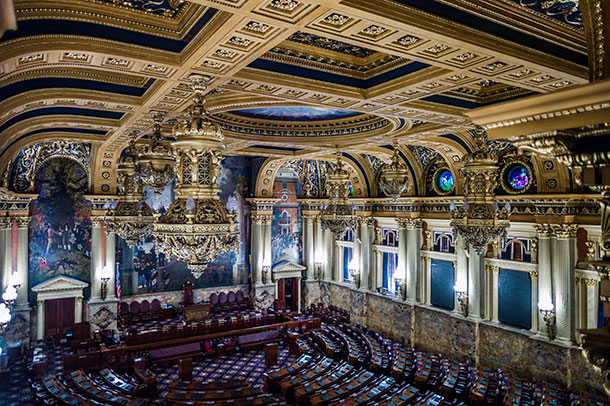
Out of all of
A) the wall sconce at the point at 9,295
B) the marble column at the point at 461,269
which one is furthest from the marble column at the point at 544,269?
the wall sconce at the point at 9,295

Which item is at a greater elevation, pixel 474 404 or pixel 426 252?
pixel 426 252

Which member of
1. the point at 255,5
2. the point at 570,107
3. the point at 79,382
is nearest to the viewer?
the point at 570,107

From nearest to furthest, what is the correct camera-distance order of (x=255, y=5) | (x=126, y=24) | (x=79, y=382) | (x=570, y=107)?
1. (x=570, y=107)
2. (x=255, y=5)
3. (x=126, y=24)
4. (x=79, y=382)

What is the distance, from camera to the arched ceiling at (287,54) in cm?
555

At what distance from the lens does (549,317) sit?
49.1 ft

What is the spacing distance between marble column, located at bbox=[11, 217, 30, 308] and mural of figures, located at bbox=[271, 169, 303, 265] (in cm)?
1293

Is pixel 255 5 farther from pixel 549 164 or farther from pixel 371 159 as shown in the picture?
pixel 371 159


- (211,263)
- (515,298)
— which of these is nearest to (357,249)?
(211,263)

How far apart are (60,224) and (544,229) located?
20.8 m

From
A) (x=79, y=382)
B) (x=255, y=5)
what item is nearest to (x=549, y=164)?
(x=255, y=5)

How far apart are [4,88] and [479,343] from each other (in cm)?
1829

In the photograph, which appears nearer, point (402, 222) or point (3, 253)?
point (3, 253)

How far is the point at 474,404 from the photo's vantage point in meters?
13.0

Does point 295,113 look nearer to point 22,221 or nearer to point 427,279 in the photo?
point 427,279
